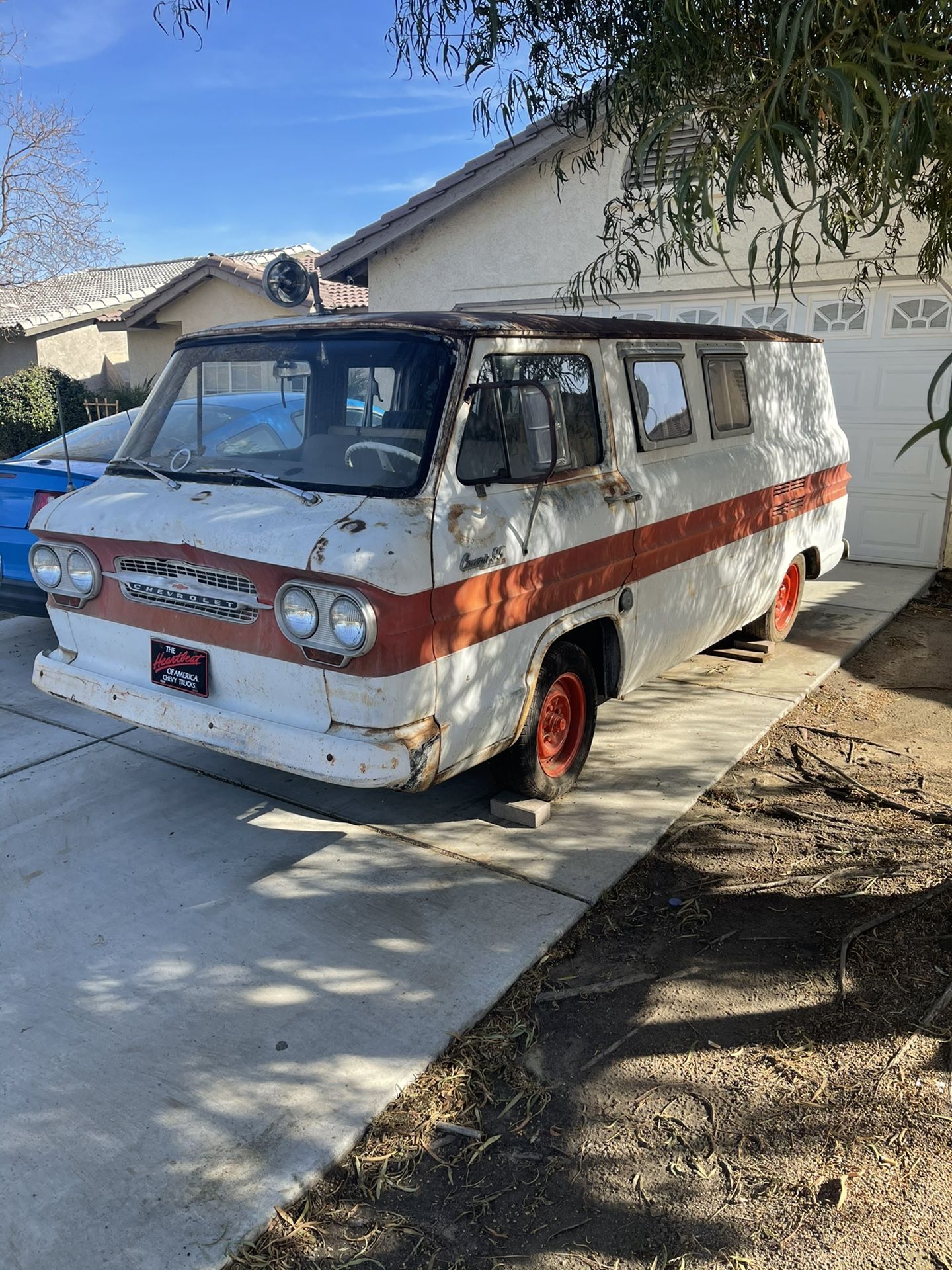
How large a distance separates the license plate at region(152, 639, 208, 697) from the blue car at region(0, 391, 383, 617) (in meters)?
0.90

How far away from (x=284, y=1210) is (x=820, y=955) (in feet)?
6.72

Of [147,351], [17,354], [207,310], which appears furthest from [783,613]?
[17,354]

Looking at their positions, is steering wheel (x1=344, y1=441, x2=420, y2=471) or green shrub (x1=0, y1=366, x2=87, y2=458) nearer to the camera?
steering wheel (x1=344, y1=441, x2=420, y2=471)

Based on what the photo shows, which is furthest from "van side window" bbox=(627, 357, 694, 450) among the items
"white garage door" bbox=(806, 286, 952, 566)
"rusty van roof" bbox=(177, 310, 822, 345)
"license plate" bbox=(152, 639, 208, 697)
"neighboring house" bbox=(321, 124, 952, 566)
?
"white garage door" bbox=(806, 286, 952, 566)

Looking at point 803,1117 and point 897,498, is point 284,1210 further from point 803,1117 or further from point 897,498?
point 897,498

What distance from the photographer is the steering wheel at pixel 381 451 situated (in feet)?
12.3

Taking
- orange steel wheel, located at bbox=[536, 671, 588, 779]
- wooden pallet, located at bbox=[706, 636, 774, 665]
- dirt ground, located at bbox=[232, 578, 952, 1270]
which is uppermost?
orange steel wheel, located at bbox=[536, 671, 588, 779]

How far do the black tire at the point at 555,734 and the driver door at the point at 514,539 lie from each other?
0.21m

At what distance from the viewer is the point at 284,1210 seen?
253 centimetres

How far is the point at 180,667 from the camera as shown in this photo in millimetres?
3951

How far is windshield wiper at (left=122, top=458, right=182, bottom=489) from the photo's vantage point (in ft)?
13.5

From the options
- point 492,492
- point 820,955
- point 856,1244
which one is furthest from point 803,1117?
point 492,492

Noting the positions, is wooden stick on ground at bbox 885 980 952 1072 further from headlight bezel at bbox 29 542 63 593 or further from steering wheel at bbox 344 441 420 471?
headlight bezel at bbox 29 542 63 593

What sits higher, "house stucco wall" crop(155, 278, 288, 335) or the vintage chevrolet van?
"house stucco wall" crop(155, 278, 288, 335)
